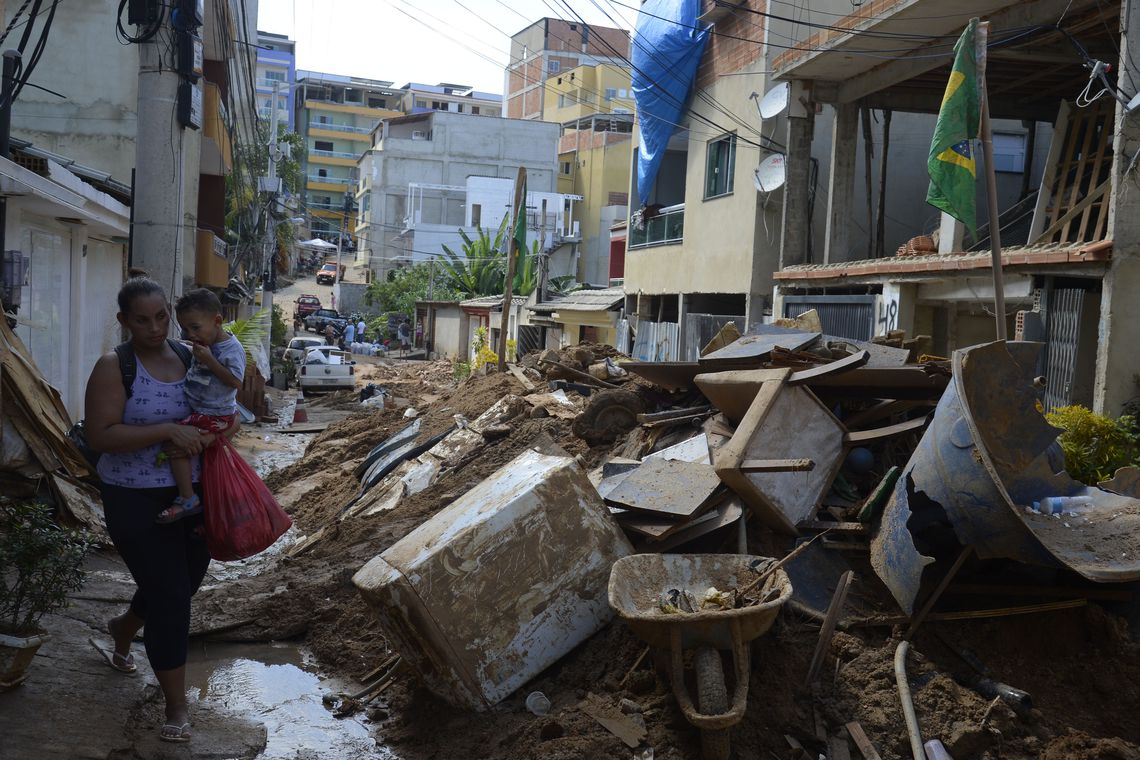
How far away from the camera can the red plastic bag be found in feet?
13.7

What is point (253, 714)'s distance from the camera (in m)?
4.94

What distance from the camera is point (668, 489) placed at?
572cm

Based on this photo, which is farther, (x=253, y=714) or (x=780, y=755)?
(x=253, y=714)

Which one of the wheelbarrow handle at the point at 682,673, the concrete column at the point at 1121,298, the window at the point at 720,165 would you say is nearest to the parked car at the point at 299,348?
the window at the point at 720,165

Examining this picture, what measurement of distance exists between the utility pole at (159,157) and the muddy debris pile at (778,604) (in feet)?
11.0

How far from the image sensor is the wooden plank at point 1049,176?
11602 millimetres

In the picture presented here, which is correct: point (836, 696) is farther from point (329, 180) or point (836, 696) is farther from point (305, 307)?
point (329, 180)

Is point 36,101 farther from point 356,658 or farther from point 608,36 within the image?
point 608,36

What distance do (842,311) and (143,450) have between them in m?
11.8

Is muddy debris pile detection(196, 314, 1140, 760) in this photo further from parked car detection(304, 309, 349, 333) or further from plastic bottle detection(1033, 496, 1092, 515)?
parked car detection(304, 309, 349, 333)

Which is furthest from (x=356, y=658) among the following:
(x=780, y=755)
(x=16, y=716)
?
(x=780, y=755)

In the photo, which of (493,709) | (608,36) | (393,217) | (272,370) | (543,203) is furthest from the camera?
(608,36)

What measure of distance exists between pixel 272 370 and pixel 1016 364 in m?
26.8

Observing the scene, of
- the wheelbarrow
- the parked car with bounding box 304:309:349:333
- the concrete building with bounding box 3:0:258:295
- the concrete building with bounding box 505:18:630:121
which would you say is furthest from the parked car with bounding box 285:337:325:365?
the concrete building with bounding box 505:18:630:121
